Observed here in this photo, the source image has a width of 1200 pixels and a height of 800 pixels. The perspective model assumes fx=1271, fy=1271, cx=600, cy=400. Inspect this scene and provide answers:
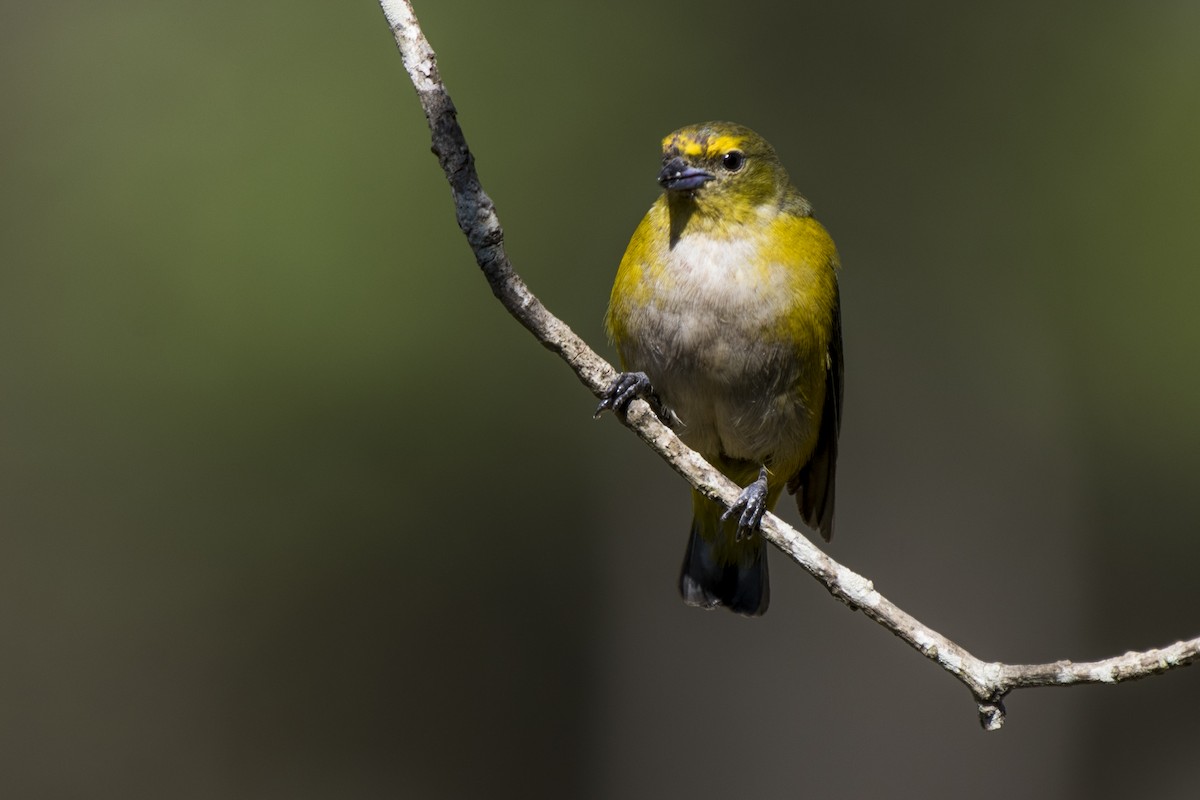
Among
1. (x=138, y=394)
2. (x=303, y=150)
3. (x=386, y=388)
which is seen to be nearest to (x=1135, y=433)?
(x=386, y=388)

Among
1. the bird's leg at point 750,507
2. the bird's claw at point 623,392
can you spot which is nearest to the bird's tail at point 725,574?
the bird's leg at point 750,507

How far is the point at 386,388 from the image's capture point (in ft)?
35.1

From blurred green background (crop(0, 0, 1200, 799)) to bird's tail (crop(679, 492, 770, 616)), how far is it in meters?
3.81

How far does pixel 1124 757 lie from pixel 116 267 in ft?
30.8

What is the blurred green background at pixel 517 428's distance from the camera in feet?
33.9

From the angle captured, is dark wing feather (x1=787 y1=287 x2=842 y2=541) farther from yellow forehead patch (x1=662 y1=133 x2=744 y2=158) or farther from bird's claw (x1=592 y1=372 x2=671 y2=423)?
bird's claw (x1=592 y1=372 x2=671 y2=423)

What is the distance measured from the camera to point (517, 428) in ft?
39.3

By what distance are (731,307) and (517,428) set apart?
6.94m

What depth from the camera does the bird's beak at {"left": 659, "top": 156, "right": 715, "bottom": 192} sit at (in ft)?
17.3

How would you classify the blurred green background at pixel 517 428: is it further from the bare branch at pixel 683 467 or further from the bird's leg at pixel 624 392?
the bare branch at pixel 683 467

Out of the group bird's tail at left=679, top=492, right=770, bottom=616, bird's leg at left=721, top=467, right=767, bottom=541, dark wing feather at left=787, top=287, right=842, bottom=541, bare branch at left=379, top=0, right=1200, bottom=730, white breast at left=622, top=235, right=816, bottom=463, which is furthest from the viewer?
bird's tail at left=679, top=492, right=770, bottom=616

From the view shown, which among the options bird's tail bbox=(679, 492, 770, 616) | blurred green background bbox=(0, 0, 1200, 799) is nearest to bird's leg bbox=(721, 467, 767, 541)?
bird's tail bbox=(679, 492, 770, 616)

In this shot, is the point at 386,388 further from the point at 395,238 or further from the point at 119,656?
the point at 119,656

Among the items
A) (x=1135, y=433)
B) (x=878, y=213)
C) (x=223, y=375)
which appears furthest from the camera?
(x=878, y=213)
